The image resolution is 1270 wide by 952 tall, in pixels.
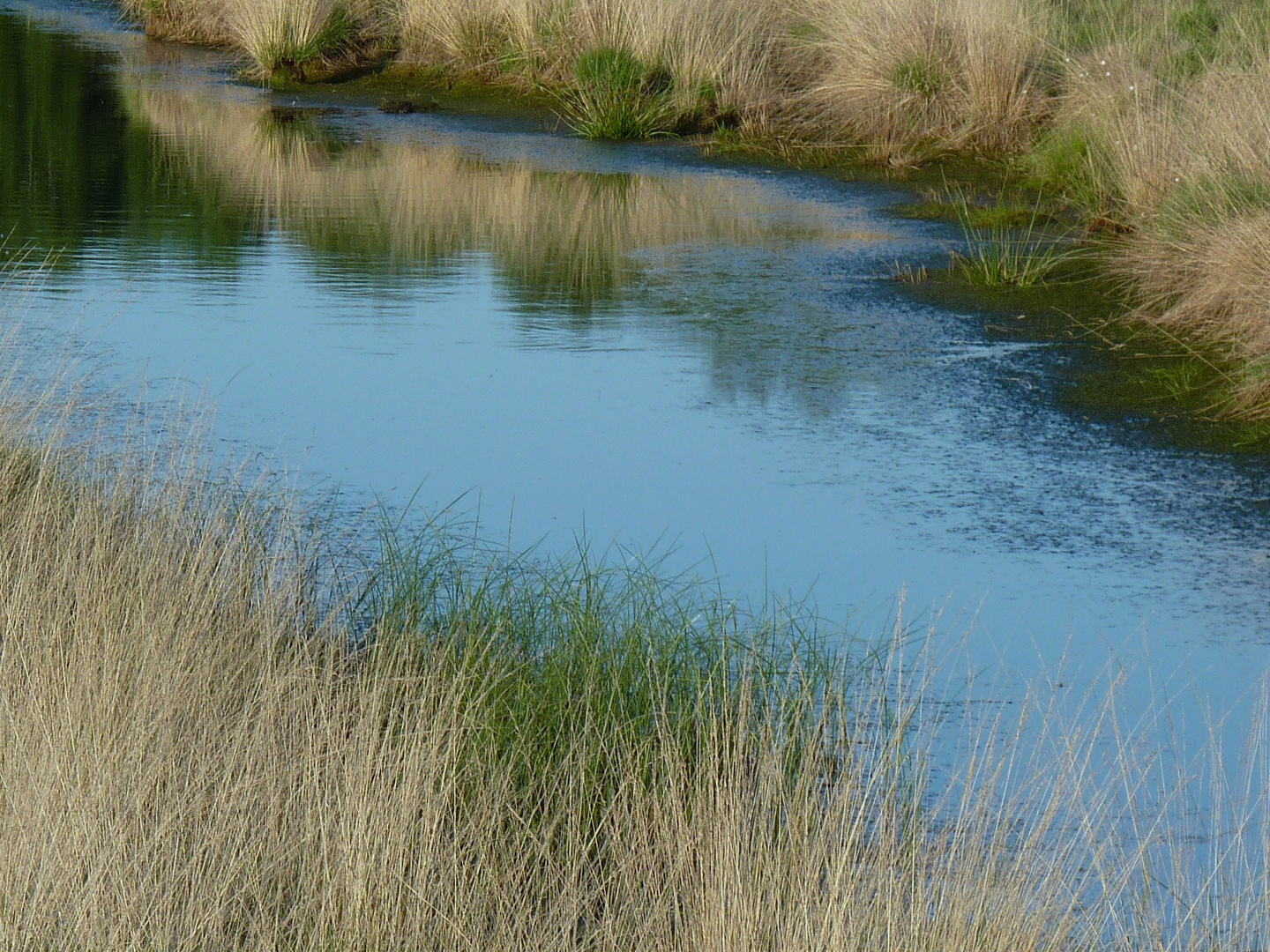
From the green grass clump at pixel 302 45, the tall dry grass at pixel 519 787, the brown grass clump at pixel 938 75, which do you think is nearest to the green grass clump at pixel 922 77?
the brown grass clump at pixel 938 75

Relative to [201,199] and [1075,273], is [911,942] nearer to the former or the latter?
[1075,273]

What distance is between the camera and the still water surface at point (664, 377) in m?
5.27

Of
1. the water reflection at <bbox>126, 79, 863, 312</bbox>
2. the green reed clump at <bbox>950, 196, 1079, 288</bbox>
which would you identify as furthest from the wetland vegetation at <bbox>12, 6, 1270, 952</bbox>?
the green reed clump at <bbox>950, 196, 1079, 288</bbox>

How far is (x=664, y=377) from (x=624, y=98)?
6.63m

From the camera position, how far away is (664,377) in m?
7.28

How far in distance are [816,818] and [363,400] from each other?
415cm

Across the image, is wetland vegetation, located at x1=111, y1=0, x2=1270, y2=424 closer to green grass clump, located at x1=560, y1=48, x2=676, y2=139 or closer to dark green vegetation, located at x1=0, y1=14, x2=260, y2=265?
green grass clump, located at x1=560, y1=48, x2=676, y2=139

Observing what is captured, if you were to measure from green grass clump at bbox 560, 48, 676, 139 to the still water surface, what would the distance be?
1.56 feet

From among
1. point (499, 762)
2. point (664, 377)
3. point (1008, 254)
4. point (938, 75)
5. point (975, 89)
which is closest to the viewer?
point (499, 762)

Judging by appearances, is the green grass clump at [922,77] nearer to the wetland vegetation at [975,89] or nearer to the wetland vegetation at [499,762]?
the wetland vegetation at [975,89]

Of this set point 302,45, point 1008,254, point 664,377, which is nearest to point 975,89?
point 1008,254

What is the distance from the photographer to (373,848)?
9.93 ft

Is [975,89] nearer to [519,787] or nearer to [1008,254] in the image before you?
[1008,254]

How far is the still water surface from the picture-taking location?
5.27 meters
